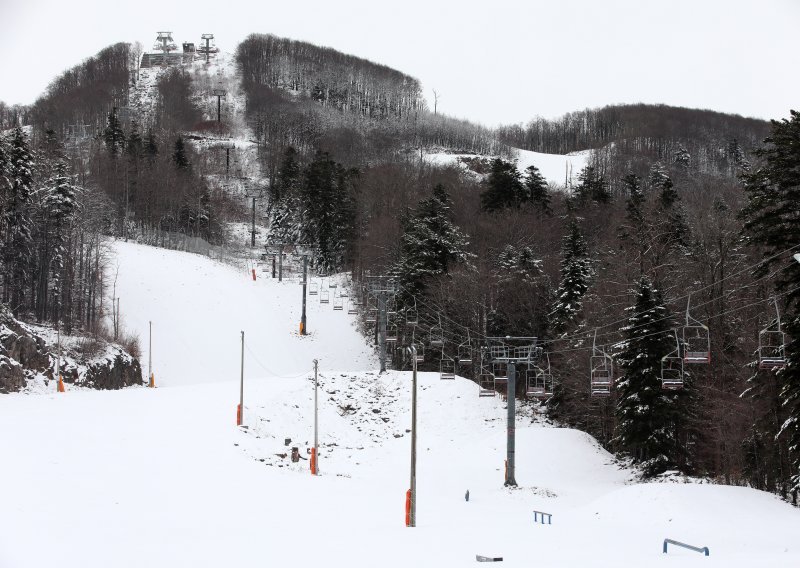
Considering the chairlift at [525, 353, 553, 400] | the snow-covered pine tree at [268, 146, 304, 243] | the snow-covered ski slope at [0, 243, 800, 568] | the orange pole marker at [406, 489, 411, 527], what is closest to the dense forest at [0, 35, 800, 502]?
the snow-covered pine tree at [268, 146, 304, 243]

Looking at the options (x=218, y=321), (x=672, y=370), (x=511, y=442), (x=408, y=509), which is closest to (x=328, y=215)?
(x=218, y=321)

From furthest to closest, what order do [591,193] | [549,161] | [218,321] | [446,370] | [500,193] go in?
[549,161], [591,193], [500,193], [218,321], [446,370]

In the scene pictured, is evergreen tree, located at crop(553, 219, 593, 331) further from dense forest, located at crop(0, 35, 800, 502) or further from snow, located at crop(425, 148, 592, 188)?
snow, located at crop(425, 148, 592, 188)

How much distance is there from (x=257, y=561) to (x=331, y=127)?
151 m

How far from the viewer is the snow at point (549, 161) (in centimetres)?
13700

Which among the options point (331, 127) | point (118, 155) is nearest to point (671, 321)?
point (118, 155)

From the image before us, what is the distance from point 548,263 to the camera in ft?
193

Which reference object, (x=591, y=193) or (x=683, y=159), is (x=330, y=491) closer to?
(x=591, y=193)

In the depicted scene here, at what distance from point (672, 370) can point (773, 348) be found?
465 centimetres

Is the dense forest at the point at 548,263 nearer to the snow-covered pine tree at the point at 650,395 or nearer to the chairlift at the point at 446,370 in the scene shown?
the snow-covered pine tree at the point at 650,395

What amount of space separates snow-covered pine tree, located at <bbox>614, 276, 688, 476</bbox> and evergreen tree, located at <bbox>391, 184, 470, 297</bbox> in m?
24.5

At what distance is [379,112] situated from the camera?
191 metres

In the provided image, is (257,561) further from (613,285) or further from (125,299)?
(125,299)

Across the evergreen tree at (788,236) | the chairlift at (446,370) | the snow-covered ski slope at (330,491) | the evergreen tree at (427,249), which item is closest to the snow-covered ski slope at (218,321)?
the snow-covered ski slope at (330,491)
